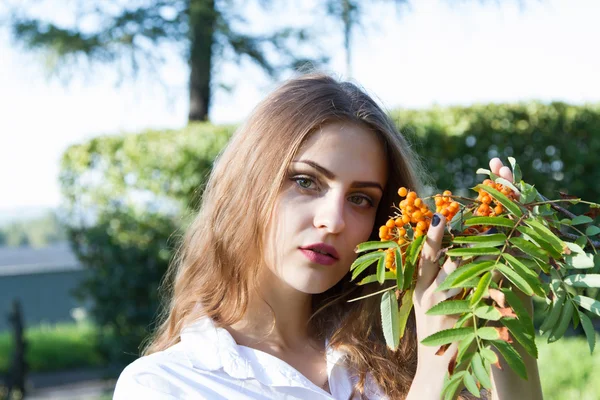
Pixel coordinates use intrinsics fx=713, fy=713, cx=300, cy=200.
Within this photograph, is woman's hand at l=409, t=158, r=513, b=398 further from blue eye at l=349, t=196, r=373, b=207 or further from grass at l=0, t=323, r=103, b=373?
grass at l=0, t=323, r=103, b=373

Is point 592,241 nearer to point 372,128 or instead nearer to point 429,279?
point 429,279

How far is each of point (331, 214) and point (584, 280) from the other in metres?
0.61

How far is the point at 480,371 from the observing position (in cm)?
129

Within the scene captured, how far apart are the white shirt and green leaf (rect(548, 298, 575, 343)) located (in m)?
0.60

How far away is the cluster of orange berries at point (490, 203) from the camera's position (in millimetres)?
1478

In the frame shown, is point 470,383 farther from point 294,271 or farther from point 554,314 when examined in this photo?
point 294,271

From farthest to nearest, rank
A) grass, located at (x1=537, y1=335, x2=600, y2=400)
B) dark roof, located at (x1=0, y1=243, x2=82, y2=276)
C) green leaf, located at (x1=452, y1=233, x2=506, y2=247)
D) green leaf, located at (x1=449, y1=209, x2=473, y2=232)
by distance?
dark roof, located at (x1=0, y1=243, x2=82, y2=276) → grass, located at (x1=537, y1=335, x2=600, y2=400) → green leaf, located at (x1=449, y1=209, x2=473, y2=232) → green leaf, located at (x1=452, y1=233, x2=506, y2=247)

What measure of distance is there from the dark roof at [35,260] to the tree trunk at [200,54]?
1146 cm

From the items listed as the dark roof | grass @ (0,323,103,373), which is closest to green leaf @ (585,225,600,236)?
grass @ (0,323,103,373)

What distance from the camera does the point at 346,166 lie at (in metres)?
1.79

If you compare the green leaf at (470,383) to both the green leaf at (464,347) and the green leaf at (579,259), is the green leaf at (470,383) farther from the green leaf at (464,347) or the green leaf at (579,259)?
the green leaf at (579,259)

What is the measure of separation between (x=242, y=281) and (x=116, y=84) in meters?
7.56

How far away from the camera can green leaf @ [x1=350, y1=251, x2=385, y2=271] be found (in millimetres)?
1531

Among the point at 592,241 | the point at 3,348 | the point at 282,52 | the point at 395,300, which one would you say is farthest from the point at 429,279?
the point at 3,348
